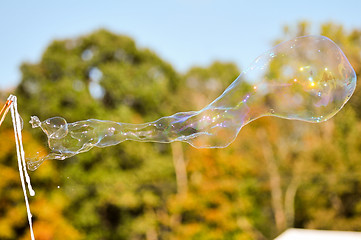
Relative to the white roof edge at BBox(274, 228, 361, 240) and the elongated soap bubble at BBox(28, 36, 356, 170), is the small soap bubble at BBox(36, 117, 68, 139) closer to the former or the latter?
the elongated soap bubble at BBox(28, 36, 356, 170)

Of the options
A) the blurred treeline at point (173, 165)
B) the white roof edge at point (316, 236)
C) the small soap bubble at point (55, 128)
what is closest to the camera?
the small soap bubble at point (55, 128)

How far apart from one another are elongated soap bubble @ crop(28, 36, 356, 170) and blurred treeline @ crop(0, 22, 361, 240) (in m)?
9.21

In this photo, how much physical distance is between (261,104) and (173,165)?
1280cm

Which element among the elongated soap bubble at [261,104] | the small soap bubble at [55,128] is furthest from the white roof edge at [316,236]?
the small soap bubble at [55,128]

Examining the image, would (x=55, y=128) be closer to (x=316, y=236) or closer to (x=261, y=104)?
(x=261, y=104)

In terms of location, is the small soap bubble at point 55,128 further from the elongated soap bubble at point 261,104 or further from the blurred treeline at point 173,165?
the blurred treeline at point 173,165

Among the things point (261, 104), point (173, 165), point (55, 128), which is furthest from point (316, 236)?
point (173, 165)

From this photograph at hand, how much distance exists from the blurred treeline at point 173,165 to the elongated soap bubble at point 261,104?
9.21 metres

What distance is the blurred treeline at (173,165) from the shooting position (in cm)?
1390

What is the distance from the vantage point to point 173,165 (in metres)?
16.2

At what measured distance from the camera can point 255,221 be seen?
49.3 ft

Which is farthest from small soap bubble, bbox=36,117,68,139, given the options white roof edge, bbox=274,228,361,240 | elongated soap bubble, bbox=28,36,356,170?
white roof edge, bbox=274,228,361,240

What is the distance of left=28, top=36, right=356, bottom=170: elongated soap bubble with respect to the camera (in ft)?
10.6

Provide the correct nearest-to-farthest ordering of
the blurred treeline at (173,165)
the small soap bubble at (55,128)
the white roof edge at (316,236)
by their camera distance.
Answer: the small soap bubble at (55,128) → the white roof edge at (316,236) → the blurred treeline at (173,165)
